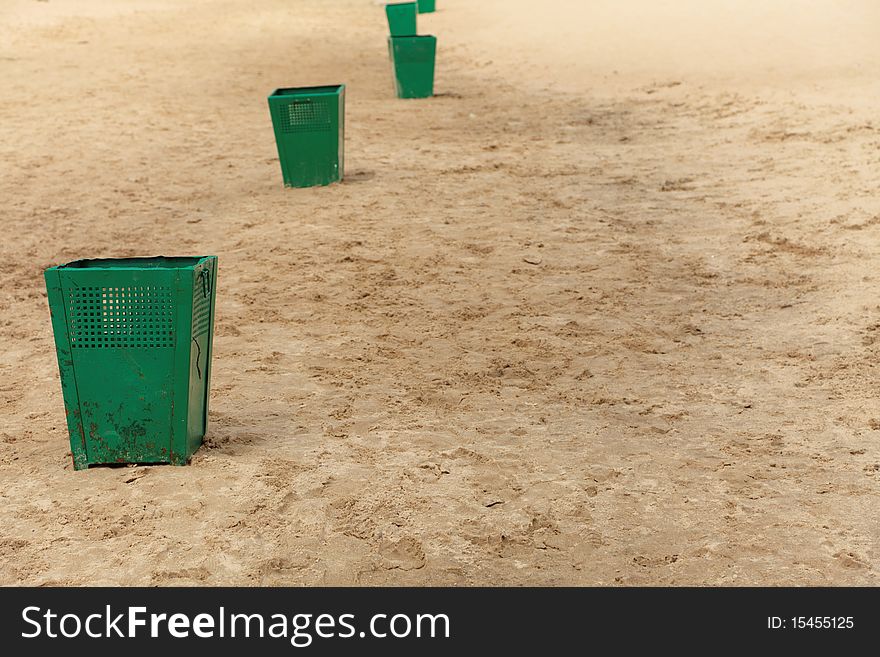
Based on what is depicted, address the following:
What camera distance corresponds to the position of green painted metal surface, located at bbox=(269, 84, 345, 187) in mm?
9148

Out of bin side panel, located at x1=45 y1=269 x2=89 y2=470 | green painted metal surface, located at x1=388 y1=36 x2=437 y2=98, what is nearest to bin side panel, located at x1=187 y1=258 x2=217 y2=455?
bin side panel, located at x1=45 y1=269 x2=89 y2=470

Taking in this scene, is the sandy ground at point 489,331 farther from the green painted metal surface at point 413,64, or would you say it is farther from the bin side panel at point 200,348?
the green painted metal surface at point 413,64

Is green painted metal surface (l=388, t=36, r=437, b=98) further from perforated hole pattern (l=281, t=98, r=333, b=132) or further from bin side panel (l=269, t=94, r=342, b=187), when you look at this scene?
perforated hole pattern (l=281, t=98, r=333, b=132)

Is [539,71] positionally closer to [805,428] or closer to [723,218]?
[723,218]

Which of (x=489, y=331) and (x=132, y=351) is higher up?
(x=132, y=351)

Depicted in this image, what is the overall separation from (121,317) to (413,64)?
10.4 m

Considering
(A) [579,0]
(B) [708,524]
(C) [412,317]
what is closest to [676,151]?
(C) [412,317]

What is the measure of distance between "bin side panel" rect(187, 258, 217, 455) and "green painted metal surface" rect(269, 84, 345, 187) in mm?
5082

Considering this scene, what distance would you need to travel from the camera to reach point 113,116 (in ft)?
40.5

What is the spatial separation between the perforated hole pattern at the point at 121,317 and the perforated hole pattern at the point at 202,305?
96 mm

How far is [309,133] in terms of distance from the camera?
9391mm

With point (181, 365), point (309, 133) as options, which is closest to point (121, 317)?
point (181, 365)

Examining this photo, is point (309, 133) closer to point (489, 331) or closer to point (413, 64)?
point (489, 331)

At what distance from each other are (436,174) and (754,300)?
400 cm
